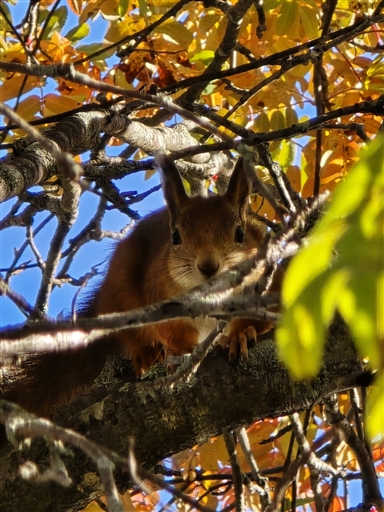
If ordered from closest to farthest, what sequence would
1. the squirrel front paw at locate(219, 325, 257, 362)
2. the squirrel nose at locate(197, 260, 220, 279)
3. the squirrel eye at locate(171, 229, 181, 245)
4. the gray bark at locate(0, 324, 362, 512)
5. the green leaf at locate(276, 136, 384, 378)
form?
the green leaf at locate(276, 136, 384, 378) < the gray bark at locate(0, 324, 362, 512) < the squirrel front paw at locate(219, 325, 257, 362) < the squirrel nose at locate(197, 260, 220, 279) < the squirrel eye at locate(171, 229, 181, 245)

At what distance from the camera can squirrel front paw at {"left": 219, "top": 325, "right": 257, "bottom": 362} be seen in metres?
2.04

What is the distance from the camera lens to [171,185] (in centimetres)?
287

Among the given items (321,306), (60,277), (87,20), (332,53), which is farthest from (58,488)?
(332,53)

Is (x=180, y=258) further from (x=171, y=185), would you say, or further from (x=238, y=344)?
(x=238, y=344)

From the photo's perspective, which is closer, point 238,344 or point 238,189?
point 238,344

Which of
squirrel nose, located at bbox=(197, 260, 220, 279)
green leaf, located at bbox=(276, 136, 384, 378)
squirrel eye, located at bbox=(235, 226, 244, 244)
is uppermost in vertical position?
squirrel eye, located at bbox=(235, 226, 244, 244)

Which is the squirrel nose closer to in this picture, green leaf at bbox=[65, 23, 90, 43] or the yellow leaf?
the yellow leaf

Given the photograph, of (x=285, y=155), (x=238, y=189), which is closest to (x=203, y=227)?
(x=238, y=189)

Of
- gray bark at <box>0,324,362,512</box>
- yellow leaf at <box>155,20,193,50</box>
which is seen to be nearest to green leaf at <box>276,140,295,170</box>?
yellow leaf at <box>155,20,193,50</box>

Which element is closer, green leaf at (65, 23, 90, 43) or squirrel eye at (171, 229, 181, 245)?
squirrel eye at (171, 229, 181, 245)

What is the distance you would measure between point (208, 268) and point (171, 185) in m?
0.54

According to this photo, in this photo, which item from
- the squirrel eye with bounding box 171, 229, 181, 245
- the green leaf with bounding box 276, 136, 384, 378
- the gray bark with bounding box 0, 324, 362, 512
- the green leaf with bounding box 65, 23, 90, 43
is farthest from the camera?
the green leaf with bounding box 65, 23, 90, 43

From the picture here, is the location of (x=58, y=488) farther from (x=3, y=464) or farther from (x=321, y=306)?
(x=321, y=306)

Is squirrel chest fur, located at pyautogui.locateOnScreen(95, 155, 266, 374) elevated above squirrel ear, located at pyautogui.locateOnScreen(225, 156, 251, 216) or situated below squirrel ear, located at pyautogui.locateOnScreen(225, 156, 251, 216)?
below
